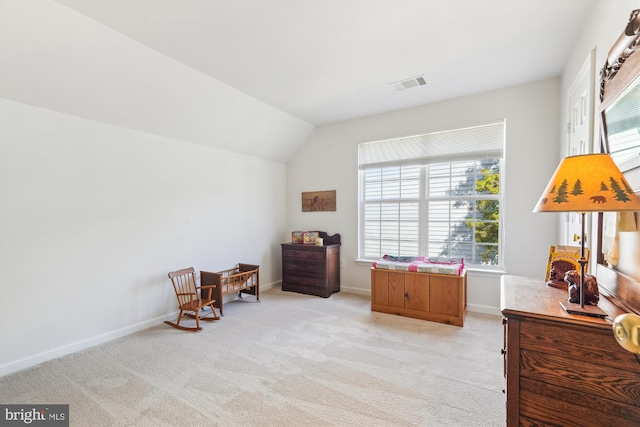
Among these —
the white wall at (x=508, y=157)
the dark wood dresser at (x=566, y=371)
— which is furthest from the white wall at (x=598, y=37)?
the dark wood dresser at (x=566, y=371)

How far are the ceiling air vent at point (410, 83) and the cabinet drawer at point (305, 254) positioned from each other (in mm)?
2542

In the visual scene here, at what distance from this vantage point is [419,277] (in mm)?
3439

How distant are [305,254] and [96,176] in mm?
2869

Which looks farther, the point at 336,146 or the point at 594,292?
the point at 336,146

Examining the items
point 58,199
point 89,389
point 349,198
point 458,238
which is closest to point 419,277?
point 458,238

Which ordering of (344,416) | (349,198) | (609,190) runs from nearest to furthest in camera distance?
(609,190)
(344,416)
(349,198)

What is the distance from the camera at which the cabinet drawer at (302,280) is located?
175 inches

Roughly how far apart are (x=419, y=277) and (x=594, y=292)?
222cm

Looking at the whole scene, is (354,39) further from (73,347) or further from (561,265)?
(73,347)

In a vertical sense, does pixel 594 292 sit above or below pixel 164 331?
above

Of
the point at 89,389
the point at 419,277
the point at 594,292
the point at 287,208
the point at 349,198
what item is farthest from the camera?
the point at 287,208

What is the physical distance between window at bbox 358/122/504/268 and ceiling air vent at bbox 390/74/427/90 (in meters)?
0.89

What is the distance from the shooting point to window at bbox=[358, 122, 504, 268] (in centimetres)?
366

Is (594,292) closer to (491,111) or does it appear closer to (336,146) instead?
(491,111)
